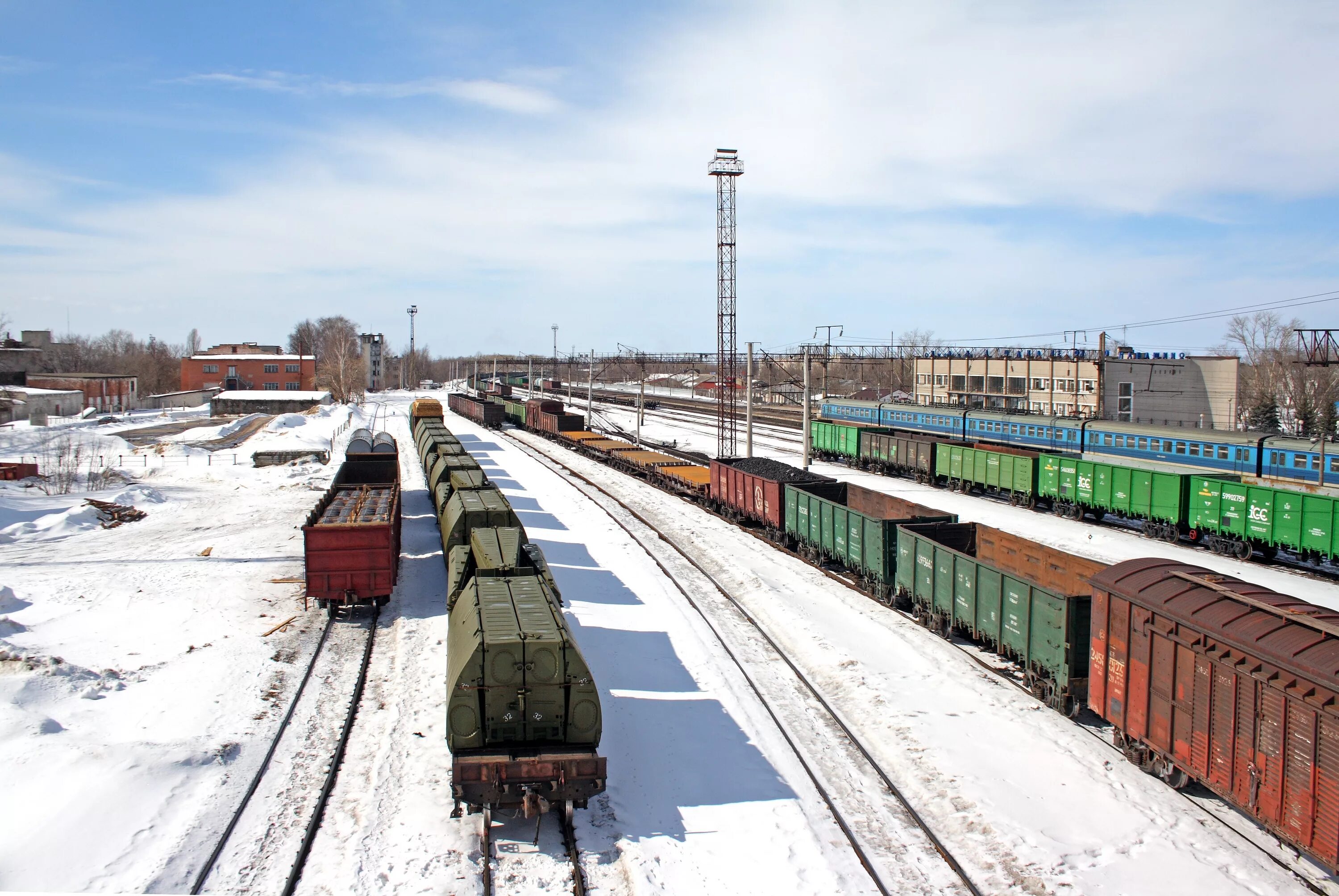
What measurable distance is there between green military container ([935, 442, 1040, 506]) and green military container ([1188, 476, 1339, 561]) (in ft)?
25.4

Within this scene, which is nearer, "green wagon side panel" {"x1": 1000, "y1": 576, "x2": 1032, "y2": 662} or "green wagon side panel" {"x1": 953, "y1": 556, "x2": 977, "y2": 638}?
"green wagon side panel" {"x1": 1000, "y1": 576, "x2": 1032, "y2": 662}

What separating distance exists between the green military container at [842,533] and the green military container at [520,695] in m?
11.5

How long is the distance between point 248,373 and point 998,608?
12977 centimetres

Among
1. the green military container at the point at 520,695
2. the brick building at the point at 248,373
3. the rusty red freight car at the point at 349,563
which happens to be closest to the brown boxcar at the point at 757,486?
the rusty red freight car at the point at 349,563

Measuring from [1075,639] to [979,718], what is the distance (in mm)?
2049

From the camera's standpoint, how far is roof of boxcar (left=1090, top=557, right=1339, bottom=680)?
961 cm

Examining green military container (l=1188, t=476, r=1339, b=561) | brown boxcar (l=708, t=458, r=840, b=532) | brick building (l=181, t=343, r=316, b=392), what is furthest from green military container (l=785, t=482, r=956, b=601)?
brick building (l=181, t=343, r=316, b=392)

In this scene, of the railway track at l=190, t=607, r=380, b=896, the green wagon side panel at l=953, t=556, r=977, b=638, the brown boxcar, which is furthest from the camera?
the brown boxcar

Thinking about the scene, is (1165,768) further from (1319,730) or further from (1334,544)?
(1334,544)

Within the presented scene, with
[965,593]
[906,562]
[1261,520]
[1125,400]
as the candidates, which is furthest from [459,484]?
[1125,400]

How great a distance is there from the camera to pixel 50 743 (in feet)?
41.3

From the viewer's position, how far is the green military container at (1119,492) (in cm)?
2889

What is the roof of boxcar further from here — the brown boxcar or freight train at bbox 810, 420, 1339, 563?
freight train at bbox 810, 420, 1339, 563

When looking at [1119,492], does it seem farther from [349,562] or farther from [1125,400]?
[1125,400]
